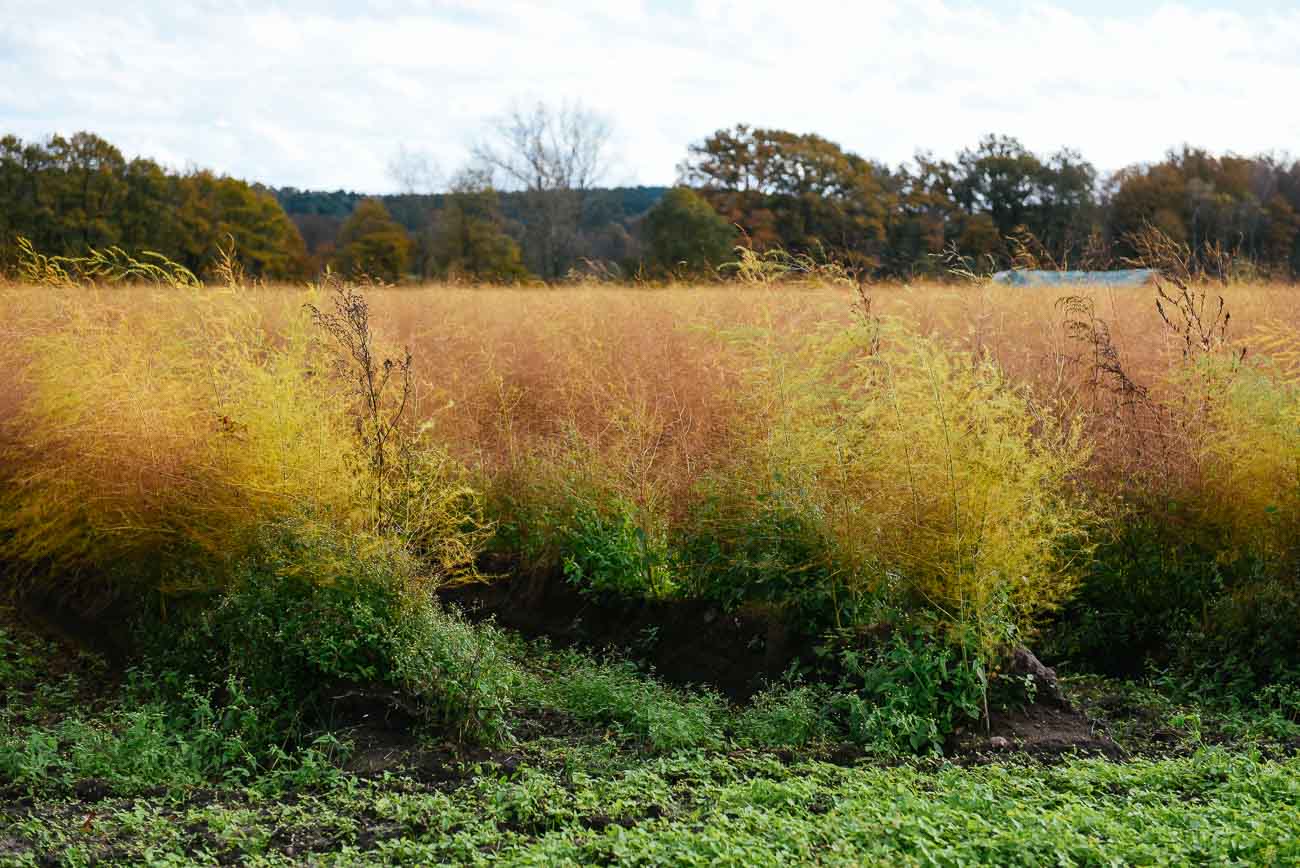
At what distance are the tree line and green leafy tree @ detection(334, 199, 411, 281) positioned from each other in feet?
0.17

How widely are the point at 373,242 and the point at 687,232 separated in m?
9.39

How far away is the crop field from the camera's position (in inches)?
156

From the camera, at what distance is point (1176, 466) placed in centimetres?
669

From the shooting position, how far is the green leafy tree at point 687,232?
22.0 metres

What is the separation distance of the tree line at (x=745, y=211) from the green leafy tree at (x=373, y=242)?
0.05 m

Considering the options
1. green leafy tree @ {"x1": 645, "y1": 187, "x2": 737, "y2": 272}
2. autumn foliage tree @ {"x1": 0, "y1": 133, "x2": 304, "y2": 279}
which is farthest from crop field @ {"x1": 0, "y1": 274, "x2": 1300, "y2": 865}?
autumn foliage tree @ {"x1": 0, "y1": 133, "x2": 304, "y2": 279}

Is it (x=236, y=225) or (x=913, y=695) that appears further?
(x=236, y=225)

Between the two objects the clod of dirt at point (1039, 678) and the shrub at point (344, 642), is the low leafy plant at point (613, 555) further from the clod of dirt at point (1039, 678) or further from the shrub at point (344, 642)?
the clod of dirt at point (1039, 678)

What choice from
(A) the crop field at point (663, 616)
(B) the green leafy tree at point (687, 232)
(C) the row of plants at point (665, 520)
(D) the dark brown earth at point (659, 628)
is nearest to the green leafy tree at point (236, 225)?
(B) the green leafy tree at point (687, 232)

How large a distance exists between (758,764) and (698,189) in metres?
22.6

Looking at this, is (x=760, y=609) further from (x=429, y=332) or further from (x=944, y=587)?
(x=429, y=332)

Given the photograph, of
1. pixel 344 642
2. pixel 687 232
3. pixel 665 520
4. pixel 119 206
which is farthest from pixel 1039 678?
pixel 119 206

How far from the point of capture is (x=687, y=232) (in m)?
22.4

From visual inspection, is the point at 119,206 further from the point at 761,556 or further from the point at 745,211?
the point at 761,556
